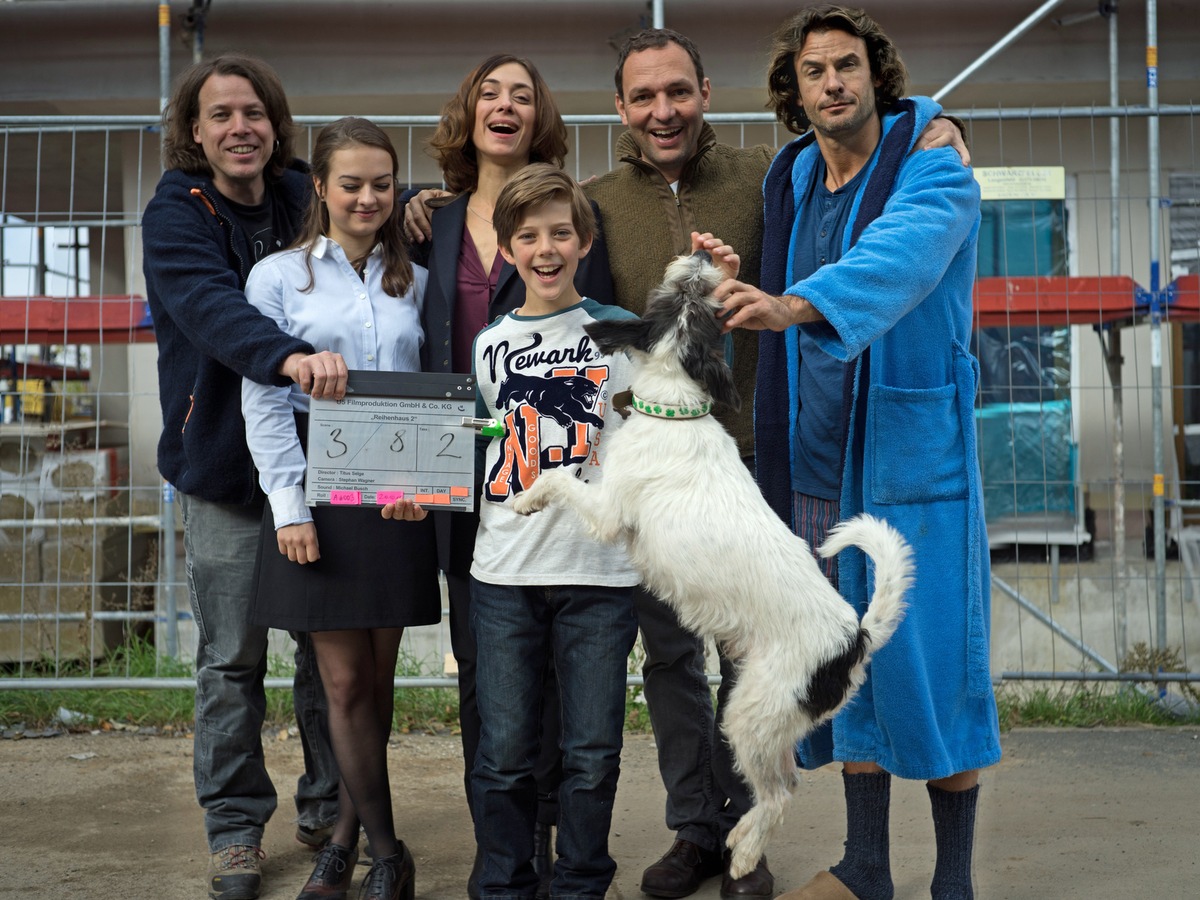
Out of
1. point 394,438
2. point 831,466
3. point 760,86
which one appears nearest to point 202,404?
point 394,438

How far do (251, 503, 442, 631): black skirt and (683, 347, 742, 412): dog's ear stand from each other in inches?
39.9

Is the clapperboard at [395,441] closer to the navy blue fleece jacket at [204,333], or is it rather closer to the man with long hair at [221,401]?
the navy blue fleece jacket at [204,333]

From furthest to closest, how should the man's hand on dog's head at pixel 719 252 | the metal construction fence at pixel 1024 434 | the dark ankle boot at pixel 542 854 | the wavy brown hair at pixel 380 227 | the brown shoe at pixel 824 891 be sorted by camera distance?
1. the metal construction fence at pixel 1024 434
2. the dark ankle boot at pixel 542 854
3. the wavy brown hair at pixel 380 227
4. the brown shoe at pixel 824 891
5. the man's hand on dog's head at pixel 719 252

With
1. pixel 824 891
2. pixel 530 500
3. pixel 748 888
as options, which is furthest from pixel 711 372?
pixel 748 888

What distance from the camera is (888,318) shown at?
236 centimetres

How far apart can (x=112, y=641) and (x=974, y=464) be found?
16.4 ft

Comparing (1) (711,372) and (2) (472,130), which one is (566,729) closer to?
(1) (711,372)

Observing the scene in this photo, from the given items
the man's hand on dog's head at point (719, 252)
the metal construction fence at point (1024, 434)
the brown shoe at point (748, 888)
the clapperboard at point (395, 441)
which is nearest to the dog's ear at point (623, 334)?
the man's hand on dog's head at point (719, 252)

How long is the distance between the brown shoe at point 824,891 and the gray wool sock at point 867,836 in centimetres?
4

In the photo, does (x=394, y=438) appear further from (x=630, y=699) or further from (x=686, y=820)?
(x=630, y=699)

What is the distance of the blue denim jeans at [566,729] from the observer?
2742mm

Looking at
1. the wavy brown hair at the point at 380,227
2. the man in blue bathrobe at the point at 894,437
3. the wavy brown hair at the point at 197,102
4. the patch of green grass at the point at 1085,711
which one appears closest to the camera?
the man in blue bathrobe at the point at 894,437

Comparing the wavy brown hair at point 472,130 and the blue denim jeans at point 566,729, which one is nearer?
the blue denim jeans at point 566,729

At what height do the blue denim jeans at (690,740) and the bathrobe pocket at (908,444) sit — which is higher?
the bathrobe pocket at (908,444)
